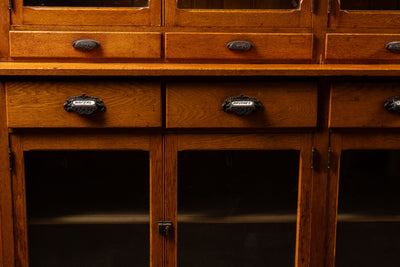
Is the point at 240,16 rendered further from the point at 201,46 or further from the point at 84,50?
the point at 84,50

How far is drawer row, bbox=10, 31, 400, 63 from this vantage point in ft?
3.07

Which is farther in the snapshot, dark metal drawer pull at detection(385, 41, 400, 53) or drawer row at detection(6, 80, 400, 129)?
dark metal drawer pull at detection(385, 41, 400, 53)

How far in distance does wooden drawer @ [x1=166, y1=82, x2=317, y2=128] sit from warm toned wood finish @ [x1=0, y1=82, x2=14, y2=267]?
355 millimetres

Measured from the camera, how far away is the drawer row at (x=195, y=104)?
0.86m

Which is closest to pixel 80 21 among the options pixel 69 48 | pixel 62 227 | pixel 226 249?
pixel 69 48

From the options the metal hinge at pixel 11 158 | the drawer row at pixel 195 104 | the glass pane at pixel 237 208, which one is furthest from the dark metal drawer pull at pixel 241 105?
the metal hinge at pixel 11 158

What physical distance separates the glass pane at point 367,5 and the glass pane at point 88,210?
2.10 feet

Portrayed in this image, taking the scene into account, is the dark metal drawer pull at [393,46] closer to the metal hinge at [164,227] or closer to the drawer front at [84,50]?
the drawer front at [84,50]

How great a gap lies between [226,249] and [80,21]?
0.64 metres

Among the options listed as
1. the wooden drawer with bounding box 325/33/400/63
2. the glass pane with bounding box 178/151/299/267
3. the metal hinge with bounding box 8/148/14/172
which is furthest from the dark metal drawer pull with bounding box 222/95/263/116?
the metal hinge with bounding box 8/148/14/172

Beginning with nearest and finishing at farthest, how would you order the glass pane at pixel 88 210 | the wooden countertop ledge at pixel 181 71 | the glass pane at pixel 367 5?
the wooden countertop ledge at pixel 181 71 → the glass pane at pixel 88 210 → the glass pane at pixel 367 5

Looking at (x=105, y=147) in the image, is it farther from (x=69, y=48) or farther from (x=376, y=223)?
(x=376, y=223)

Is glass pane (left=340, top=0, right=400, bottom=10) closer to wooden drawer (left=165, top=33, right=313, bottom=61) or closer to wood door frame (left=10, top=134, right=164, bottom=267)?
wooden drawer (left=165, top=33, right=313, bottom=61)

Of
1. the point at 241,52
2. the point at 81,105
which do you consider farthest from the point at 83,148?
the point at 241,52
